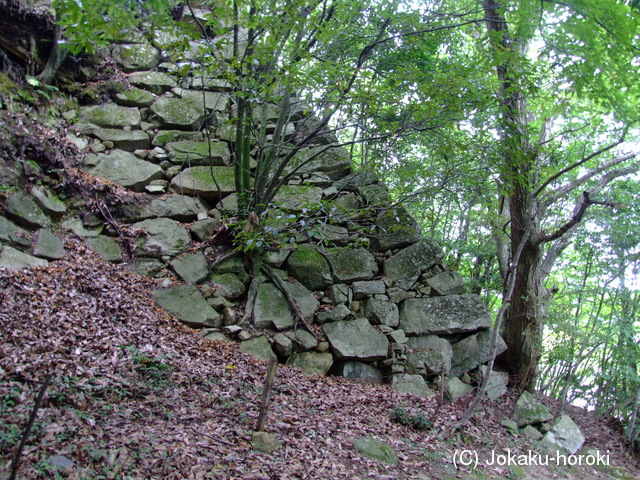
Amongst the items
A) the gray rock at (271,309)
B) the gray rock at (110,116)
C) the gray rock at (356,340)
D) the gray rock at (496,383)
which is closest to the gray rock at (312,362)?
the gray rock at (356,340)

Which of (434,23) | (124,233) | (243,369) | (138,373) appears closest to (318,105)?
(434,23)

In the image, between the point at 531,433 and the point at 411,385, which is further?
the point at 411,385

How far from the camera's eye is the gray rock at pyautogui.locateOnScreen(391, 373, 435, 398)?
19.7 ft

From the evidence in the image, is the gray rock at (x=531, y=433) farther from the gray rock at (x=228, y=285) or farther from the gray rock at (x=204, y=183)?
the gray rock at (x=204, y=183)

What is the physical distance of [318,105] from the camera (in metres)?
6.10

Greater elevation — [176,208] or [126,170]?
[126,170]

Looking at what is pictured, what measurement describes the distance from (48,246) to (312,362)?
12.7 feet

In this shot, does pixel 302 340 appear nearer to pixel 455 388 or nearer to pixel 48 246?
pixel 455 388

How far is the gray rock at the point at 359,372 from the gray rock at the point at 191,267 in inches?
100

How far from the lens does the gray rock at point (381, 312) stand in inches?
260

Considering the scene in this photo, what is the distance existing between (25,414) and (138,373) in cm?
112

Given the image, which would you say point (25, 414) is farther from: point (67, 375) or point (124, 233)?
point (124, 233)

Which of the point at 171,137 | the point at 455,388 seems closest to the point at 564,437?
the point at 455,388

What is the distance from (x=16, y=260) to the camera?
15.2ft
